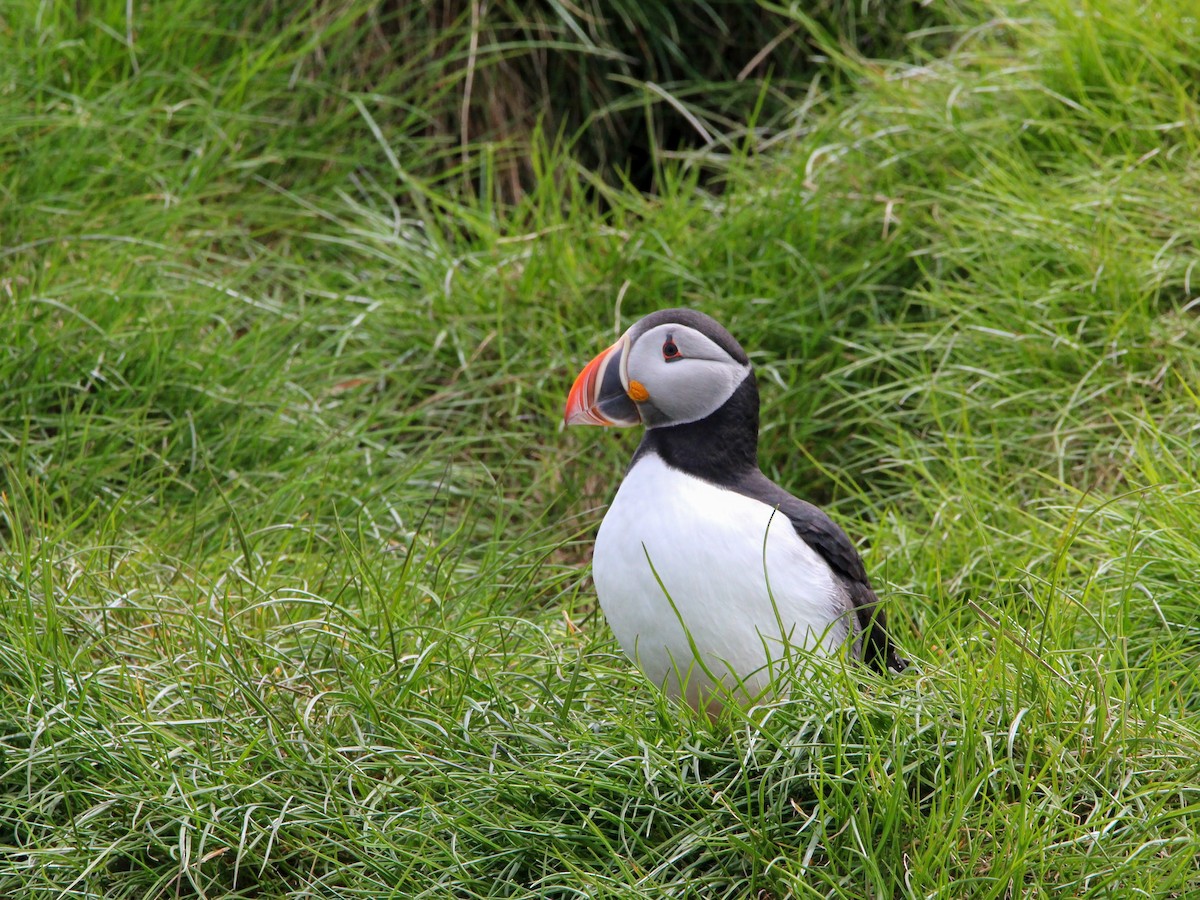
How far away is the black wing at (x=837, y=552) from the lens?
2.88 meters

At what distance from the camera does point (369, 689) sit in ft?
9.64

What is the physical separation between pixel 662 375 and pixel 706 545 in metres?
0.36

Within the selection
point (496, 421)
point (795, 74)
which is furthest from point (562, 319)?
point (795, 74)

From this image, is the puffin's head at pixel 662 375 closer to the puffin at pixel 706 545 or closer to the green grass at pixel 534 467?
the puffin at pixel 706 545

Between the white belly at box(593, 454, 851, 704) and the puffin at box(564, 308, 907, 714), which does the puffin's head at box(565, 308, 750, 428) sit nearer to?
the puffin at box(564, 308, 907, 714)

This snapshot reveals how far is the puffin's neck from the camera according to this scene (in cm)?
284

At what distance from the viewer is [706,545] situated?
267 cm

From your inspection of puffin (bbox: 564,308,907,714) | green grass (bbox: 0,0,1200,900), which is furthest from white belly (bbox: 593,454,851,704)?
green grass (bbox: 0,0,1200,900)

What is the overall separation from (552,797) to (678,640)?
364mm

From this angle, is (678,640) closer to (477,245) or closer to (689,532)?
(689,532)

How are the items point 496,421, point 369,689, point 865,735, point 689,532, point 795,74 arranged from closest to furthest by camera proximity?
point 865,735
point 689,532
point 369,689
point 496,421
point 795,74

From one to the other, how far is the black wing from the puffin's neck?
0.05 metres

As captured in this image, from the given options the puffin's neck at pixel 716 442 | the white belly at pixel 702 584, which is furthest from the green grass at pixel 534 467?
the puffin's neck at pixel 716 442

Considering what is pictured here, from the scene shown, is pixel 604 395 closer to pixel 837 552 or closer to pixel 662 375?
pixel 662 375
